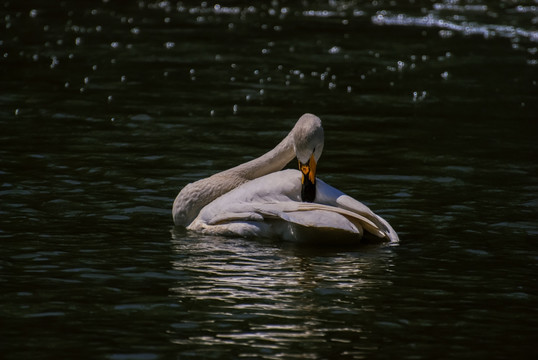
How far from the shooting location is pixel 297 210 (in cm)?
1121

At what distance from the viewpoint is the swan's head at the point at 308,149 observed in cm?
1158

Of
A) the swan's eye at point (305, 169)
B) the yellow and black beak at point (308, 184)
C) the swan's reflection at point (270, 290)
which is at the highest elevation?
the swan's eye at point (305, 169)

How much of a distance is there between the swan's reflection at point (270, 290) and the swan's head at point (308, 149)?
0.61 meters

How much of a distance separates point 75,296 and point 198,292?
3.39 ft

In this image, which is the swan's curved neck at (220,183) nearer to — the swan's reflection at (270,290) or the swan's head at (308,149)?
the swan's reflection at (270,290)

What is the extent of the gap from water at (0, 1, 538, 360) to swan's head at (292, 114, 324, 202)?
61 centimetres

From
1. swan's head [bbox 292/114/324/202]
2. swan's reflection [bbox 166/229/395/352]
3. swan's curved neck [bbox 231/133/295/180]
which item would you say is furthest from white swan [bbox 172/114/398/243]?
swan's curved neck [bbox 231/133/295/180]

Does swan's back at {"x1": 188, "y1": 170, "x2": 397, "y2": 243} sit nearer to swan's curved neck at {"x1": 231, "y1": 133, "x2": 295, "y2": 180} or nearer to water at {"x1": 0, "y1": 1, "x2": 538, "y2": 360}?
water at {"x1": 0, "y1": 1, "x2": 538, "y2": 360}

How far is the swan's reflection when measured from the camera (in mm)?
8641

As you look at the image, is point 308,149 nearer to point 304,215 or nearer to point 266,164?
point 304,215

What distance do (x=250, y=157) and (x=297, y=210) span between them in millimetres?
5415

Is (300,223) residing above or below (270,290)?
above

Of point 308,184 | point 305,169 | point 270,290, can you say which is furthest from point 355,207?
point 270,290

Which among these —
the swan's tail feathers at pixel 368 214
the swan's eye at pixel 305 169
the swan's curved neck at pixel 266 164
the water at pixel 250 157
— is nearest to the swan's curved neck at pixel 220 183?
the swan's curved neck at pixel 266 164
